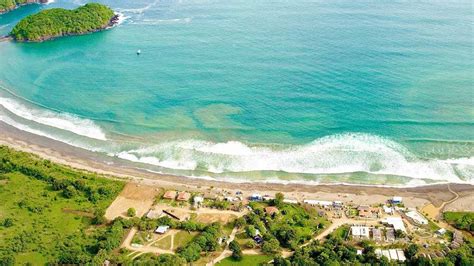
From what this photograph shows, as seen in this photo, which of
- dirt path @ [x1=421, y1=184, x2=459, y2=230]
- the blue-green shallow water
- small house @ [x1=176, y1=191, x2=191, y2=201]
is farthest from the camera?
the blue-green shallow water

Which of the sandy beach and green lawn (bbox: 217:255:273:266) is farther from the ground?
the sandy beach

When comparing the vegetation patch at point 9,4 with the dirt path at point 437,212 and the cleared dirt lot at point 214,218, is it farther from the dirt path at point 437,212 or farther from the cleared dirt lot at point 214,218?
the dirt path at point 437,212

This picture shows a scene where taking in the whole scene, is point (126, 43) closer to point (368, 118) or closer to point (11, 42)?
point (11, 42)

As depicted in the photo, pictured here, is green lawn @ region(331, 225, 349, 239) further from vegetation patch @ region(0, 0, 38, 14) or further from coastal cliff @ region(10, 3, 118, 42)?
vegetation patch @ region(0, 0, 38, 14)

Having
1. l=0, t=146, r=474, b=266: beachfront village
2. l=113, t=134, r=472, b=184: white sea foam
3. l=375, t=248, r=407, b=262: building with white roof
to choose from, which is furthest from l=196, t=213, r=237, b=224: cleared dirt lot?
l=375, t=248, r=407, b=262: building with white roof

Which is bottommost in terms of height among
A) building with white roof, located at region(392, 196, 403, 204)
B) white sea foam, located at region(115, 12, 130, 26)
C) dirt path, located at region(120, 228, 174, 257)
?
dirt path, located at region(120, 228, 174, 257)

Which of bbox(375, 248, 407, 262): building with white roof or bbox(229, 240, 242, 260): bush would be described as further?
bbox(229, 240, 242, 260): bush

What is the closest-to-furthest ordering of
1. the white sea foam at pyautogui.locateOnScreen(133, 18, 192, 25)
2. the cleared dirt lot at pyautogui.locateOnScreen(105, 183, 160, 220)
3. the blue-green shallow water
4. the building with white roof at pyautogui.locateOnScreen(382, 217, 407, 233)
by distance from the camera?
the building with white roof at pyautogui.locateOnScreen(382, 217, 407, 233)
the cleared dirt lot at pyautogui.locateOnScreen(105, 183, 160, 220)
the blue-green shallow water
the white sea foam at pyautogui.locateOnScreen(133, 18, 192, 25)
